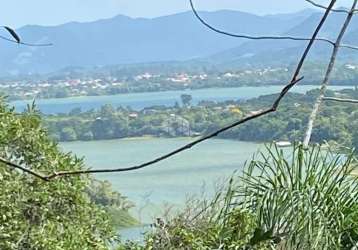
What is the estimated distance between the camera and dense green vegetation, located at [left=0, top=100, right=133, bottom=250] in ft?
13.0

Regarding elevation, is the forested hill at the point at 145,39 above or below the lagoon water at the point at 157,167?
above

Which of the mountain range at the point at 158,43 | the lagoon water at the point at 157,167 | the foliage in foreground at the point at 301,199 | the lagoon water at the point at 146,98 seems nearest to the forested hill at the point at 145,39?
the mountain range at the point at 158,43

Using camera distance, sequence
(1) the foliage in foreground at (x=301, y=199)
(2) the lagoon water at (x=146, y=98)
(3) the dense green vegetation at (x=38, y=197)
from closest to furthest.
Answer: (1) the foliage in foreground at (x=301, y=199) → (3) the dense green vegetation at (x=38, y=197) → (2) the lagoon water at (x=146, y=98)

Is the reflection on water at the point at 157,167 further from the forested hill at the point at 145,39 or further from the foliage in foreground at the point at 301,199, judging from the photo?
the forested hill at the point at 145,39

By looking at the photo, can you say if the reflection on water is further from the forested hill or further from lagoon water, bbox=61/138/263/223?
the forested hill

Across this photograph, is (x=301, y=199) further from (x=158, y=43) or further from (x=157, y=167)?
(x=158, y=43)

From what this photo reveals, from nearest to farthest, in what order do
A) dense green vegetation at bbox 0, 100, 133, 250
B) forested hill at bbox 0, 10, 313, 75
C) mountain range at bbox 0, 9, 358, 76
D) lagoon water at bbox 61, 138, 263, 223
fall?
dense green vegetation at bbox 0, 100, 133, 250
lagoon water at bbox 61, 138, 263, 223
mountain range at bbox 0, 9, 358, 76
forested hill at bbox 0, 10, 313, 75

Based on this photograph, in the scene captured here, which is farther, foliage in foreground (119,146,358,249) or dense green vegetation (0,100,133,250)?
dense green vegetation (0,100,133,250)

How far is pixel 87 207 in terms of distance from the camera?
15.1ft

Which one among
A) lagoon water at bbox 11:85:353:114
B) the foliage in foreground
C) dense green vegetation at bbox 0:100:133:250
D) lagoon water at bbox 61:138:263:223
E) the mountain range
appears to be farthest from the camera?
the mountain range

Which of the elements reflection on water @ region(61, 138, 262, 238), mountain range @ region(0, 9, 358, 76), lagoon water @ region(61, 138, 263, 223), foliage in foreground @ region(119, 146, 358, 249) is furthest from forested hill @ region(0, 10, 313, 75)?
foliage in foreground @ region(119, 146, 358, 249)

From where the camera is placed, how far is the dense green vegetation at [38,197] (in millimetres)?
3977

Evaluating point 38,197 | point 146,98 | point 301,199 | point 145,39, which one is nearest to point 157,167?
point 146,98

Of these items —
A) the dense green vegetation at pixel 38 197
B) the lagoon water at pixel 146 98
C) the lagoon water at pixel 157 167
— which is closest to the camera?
the dense green vegetation at pixel 38 197
